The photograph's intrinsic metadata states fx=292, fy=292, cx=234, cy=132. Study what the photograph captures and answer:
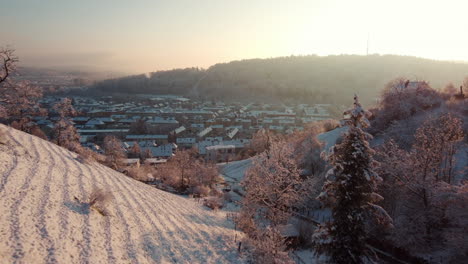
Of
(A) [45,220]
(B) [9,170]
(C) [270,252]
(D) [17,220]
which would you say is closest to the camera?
(D) [17,220]

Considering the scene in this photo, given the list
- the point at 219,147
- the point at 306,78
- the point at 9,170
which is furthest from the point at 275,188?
the point at 306,78

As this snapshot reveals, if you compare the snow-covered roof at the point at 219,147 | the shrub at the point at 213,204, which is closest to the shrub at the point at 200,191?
the shrub at the point at 213,204

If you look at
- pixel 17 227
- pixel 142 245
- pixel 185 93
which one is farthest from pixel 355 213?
pixel 185 93

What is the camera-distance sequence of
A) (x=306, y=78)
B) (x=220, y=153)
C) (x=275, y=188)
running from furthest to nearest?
(x=306, y=78) → (x=220, y=153) → (x=275, y=188)

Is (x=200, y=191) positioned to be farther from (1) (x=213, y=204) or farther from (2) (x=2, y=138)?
(2) (x=2, y=138)

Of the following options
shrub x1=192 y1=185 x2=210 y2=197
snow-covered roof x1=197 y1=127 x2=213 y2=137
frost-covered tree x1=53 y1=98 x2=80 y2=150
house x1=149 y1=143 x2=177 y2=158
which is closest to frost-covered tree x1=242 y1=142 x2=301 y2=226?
shrub x1=192 y1=185 x2=210 y2=197

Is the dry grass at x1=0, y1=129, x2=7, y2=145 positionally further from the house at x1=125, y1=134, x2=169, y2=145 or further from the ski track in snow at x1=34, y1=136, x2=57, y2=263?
the house at x1=125, y1=134, x2=169, y2=145

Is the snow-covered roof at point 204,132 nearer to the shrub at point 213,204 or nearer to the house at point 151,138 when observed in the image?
the house at point 151,138
